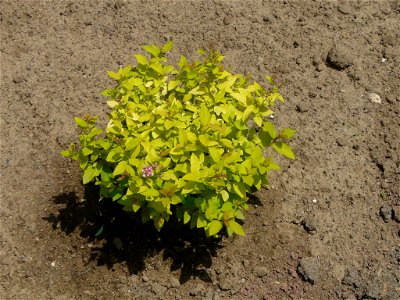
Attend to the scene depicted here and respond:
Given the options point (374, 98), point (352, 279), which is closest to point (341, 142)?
point (374, 98)

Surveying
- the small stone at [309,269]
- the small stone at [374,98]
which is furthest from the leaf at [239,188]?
the small stone at [374,98]

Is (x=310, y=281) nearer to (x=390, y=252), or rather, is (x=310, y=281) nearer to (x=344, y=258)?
(x=344, y=258)

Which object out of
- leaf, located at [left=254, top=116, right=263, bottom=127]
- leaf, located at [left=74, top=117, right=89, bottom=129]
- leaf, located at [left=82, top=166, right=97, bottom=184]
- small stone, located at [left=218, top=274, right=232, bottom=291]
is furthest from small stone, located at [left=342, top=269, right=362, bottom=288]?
leaf, located at [left=74, top=117, right=89, bottom=129]

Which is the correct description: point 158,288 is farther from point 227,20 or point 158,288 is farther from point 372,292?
point 227,20

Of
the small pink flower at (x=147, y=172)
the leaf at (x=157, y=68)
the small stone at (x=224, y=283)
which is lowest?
the small stone at (x=224, y=283)

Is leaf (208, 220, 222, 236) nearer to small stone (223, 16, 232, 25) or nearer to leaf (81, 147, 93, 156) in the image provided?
leaf (81, 147, 93, 156)

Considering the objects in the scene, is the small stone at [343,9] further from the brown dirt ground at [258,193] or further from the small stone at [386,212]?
the small stone at [386,212]

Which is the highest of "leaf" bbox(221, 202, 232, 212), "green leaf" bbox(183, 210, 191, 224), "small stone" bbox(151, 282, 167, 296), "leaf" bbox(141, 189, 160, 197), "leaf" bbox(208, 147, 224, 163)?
"leaf" bbox(208, 147, 224, 163)

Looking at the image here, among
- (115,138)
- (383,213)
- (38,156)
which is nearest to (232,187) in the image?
(115,138)
